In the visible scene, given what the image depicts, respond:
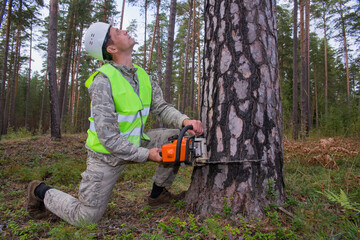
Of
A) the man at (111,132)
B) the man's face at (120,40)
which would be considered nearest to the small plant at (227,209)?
the man at (111,132)

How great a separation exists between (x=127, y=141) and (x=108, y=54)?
46.9 inches

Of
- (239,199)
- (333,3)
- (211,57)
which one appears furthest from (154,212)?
(333,3)

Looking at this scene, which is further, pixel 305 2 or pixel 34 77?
pixel 34 77

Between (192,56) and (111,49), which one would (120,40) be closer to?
(111,49)

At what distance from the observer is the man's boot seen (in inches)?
112

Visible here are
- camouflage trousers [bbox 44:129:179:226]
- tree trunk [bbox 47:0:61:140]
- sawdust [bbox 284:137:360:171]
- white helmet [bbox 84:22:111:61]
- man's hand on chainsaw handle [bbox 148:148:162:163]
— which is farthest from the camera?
tree trunk [bbox 47:0:61:140]

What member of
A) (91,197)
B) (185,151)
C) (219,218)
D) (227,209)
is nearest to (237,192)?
(227,209)

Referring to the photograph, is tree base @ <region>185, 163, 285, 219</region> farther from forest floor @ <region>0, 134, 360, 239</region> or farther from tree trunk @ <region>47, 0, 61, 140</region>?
tree trunk @ <region>47, 0, 61, 140</region>

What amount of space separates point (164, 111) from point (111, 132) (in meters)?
0.79

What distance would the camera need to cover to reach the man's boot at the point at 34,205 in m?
2.84

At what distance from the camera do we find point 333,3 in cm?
2066

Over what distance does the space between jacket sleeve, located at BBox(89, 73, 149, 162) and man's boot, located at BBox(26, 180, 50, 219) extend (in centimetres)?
132

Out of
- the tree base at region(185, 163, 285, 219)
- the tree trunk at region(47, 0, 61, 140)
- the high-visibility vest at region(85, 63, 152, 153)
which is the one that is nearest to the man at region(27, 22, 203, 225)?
the high-visibility vest at region(85, 63, 152, 153)

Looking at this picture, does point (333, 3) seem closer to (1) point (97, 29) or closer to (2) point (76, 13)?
(2) point (76, 13)
